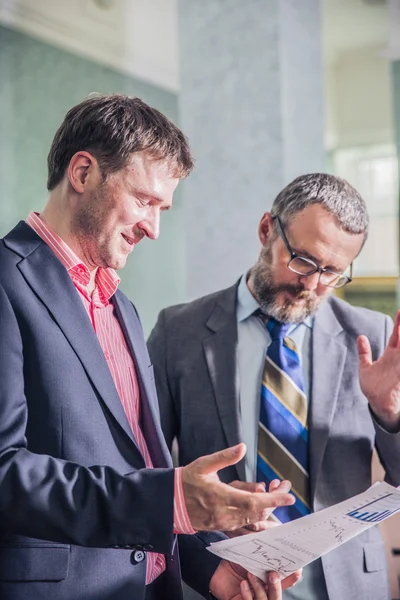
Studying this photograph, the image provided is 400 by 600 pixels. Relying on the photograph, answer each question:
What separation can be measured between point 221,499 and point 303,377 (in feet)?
2.69

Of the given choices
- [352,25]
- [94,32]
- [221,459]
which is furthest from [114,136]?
[352,25]

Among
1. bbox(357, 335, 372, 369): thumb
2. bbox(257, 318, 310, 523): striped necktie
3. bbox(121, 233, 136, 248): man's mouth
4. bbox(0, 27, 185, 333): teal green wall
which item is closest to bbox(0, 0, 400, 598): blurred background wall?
bbox(0, 27, 185, 333): teal green wall

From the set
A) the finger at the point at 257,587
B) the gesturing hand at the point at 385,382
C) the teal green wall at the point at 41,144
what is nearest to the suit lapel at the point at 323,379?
the gesturing hand at the point at 385,382

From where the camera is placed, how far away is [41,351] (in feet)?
Result: 3.59

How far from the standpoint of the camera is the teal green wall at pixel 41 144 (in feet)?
10.8

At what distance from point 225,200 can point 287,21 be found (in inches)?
28.1

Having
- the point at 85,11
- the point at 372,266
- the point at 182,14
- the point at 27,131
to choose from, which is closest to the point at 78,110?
the point at 182,14

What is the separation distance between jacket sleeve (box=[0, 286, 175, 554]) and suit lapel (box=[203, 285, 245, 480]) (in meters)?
0.65

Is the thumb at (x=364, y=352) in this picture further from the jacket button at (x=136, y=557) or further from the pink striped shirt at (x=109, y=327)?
the jacket button at (x=136, y=557)

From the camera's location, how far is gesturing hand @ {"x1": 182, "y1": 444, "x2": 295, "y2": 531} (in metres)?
0.95

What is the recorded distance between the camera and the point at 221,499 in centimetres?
96

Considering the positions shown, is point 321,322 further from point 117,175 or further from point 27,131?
point 27,131

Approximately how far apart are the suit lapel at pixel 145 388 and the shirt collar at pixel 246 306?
0.45 m

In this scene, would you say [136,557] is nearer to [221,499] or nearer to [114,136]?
[221,499]
